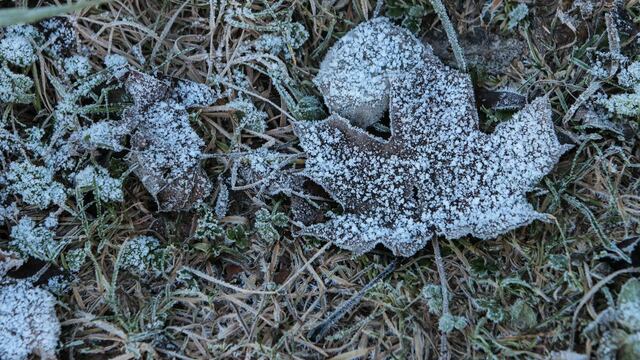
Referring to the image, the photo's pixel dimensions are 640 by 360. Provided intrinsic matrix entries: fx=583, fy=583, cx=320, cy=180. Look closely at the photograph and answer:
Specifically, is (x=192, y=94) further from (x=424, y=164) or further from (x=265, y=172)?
(x=424, y=164)

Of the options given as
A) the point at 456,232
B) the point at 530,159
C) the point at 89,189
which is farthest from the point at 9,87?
the point at 530,159

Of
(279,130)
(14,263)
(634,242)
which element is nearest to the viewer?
(634,242)

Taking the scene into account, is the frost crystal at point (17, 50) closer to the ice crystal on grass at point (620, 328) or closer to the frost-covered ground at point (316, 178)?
the frost-covered ground at point (316, 178)

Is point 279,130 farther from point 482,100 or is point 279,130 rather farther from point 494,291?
point 494,291

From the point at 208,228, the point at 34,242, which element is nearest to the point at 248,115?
the point at 208,228

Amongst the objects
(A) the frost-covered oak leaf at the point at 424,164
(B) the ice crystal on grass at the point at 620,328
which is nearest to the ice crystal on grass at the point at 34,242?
(A) the frost-covered oak leaf at the point at 424,164

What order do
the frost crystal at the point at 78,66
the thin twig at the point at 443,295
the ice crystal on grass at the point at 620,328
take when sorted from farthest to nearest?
the frost crystal at the point at 78,66 < the thin twig at the point at 443,295 < the ice crystal on grass at the point at 620,328
